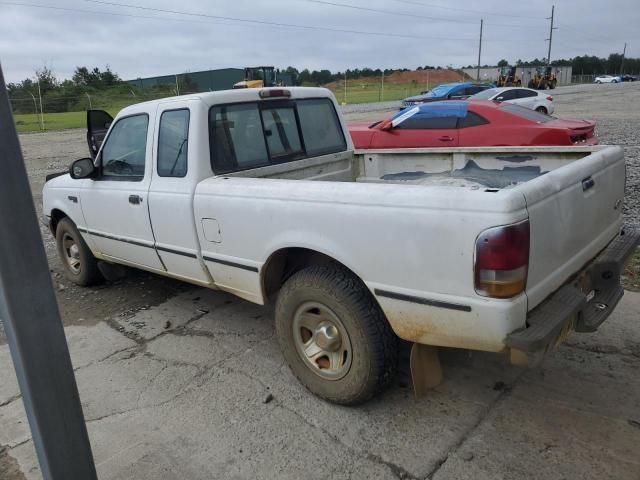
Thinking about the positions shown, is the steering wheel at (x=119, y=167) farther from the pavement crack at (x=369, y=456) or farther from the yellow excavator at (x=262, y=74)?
the yellow excavator at (x=262, y=74)

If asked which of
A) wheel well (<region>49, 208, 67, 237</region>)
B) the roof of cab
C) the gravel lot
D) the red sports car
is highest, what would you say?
the roof of cab

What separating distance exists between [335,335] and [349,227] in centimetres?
72

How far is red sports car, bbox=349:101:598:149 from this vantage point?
27.8 ft

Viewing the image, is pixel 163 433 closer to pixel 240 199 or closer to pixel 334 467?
pixel 334 467

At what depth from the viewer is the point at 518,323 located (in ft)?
7.78

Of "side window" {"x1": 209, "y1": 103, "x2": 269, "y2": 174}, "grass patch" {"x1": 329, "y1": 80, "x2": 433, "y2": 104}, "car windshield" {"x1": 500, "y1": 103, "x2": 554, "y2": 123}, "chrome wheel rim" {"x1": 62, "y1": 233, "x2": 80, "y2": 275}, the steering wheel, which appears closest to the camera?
"side window" {"x1": 209, "y1": 103, "x2": 269, "y2": 174}

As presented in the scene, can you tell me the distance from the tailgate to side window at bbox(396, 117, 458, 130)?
5992 mm

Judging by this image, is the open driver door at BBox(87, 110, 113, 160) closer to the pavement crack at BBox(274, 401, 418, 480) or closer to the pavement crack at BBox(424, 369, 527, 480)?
the pavement crack at BBox(274, 401, 418, 480)

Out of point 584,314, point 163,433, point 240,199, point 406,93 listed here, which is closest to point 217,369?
point 163,433

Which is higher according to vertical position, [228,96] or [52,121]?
[228,96]

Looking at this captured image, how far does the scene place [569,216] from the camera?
8.72 ft

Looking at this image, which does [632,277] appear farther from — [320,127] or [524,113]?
[524,113]

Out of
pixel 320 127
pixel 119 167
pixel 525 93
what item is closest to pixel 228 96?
pixel 320 127

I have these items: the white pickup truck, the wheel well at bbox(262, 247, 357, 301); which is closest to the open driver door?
the white pickup truck
